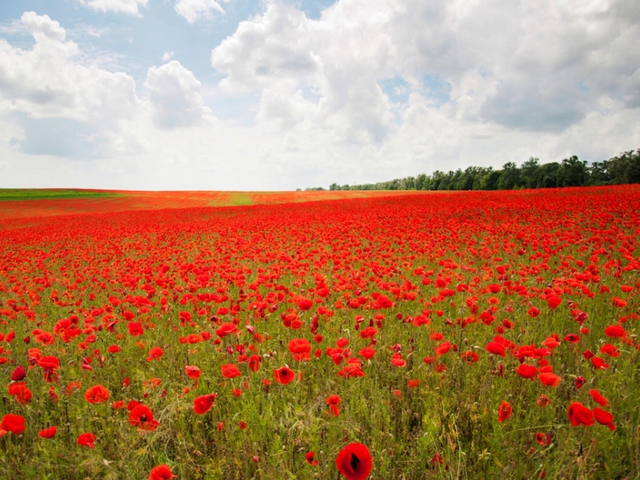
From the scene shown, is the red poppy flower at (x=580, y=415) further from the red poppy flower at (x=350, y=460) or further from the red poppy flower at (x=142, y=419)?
the red poppy flower at (x=142, y=419)

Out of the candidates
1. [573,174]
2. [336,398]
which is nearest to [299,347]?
[336,398]

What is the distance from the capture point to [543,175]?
2489 inches

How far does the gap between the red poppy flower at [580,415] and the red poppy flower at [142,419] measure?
217cm

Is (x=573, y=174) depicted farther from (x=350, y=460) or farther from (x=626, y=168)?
(x=350, y=460)

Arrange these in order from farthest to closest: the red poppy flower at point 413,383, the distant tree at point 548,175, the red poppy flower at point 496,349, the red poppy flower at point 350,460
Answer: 1. the distant tree at point 548,175
2. the red poppy flower at point 413,383
3. the red poppy flower at point 496,349
4. the red poppy flower at point 350,460

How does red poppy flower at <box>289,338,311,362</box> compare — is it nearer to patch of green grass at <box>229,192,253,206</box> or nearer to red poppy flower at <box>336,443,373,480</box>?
red poppy flower at <box>336,443,373,480</box>

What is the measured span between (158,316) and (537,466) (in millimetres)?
4569

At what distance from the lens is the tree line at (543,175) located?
56219mm

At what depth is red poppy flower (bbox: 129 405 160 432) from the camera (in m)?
1.95

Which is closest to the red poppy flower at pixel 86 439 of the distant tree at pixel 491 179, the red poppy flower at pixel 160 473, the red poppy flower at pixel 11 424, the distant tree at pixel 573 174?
the red poppy flower at pixel 11 424

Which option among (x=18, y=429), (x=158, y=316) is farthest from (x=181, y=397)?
(x=158, y=316)

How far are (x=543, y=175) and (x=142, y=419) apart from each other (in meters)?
75.2

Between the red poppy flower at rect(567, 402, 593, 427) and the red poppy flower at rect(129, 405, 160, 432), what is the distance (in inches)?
85.4

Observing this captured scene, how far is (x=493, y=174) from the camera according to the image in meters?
72.4
